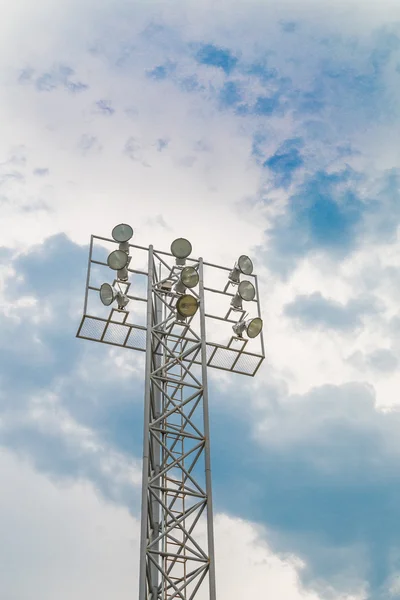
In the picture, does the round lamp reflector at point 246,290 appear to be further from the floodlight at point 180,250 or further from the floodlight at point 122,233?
the floodlight at point 122,233

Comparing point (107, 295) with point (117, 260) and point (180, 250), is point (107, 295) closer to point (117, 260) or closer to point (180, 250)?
point (117, 260)

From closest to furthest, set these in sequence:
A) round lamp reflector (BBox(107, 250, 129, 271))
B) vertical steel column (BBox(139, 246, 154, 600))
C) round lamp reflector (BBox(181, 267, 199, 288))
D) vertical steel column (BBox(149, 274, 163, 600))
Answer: vertical steel column (BBox(139, 246, 154, 600)) < vertical steel column (BBox(149, 274, 163, 600)) < round lamp reflector (BBox(107, 250, 129, 271)) < round lamp reflector (BBox(181, 267, 199, 288))

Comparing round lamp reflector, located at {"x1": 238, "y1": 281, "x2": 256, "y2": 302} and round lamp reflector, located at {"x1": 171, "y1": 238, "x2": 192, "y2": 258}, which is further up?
round lamp reflector, located at {"x1": 171, "y1": 238, "x2": 192, "y2": 258}

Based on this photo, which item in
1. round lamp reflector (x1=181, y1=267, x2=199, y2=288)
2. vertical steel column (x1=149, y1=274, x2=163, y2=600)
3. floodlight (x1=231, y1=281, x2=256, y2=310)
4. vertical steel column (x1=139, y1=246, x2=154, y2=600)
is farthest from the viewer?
floodlight (x1=231, y1=281, x2=256, y2=310)

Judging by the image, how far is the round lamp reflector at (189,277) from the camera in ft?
66.9

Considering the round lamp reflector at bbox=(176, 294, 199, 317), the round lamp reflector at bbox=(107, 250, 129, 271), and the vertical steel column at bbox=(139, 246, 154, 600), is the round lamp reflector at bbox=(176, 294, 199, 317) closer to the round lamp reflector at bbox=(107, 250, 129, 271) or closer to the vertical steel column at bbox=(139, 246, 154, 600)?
the vertical steel column at bbox=(139, 246, 154, 600)

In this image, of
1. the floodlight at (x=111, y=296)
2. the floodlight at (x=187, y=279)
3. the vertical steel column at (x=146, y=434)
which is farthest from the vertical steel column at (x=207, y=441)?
the floodlight at (x=111, y=296)

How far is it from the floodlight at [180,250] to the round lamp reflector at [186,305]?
68.2 inches

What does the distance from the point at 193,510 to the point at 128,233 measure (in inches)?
288

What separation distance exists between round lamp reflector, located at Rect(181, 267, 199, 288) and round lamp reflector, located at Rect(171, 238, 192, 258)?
753 millimetres

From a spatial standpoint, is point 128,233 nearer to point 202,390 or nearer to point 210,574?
point 202,390

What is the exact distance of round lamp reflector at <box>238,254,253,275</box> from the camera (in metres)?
21.5

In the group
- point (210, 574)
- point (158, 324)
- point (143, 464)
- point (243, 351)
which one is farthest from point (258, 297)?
point (210, 574)

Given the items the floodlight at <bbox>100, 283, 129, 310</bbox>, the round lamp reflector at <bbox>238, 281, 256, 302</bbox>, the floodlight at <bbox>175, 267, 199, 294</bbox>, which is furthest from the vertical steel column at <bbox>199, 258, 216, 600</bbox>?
the floodlight at <bbox>100, 283, 129, 310</bbox>
